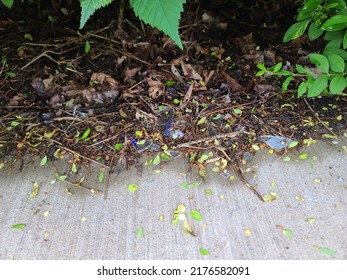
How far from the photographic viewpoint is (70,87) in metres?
2.37

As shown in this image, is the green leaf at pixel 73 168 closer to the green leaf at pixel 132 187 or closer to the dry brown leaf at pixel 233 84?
the green leaf at pixel 132 187

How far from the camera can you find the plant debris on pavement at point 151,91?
2.04m

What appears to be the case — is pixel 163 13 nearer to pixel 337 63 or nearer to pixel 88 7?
pixel 88 7

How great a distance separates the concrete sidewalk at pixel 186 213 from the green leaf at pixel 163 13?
76cm

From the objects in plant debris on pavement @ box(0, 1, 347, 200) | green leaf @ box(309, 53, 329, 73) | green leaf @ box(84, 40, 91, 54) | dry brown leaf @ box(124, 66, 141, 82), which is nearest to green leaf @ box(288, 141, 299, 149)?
plant debris on pavement @ box(0, 1, 347, 200)

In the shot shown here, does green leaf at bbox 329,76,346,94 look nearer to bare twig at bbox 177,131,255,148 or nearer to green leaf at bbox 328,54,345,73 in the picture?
green leaf at bbox 328,54,345,73

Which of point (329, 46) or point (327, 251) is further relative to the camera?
point (329, 46)

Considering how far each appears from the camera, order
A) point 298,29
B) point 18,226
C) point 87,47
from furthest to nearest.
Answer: point 87,47
point 298,29
point 18,226

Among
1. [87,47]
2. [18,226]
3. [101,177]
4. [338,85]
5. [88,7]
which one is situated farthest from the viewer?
[87,47]

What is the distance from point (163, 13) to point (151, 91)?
2.93 ft

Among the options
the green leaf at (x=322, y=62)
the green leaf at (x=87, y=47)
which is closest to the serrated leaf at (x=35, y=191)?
the green leaf at (x=87, y=47)

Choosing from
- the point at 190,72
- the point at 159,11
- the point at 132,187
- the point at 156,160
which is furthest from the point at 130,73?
the point at 159,11

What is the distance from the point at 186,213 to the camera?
1.72 m

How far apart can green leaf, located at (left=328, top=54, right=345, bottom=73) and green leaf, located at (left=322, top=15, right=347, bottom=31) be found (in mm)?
130
